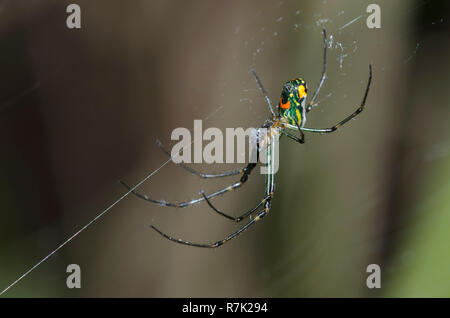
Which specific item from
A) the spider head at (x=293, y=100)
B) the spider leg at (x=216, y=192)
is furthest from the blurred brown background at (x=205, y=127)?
the spider head at (x=293, y=100)

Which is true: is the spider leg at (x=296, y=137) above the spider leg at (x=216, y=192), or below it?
above

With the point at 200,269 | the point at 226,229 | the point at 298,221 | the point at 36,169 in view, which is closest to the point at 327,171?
the point at 298,221

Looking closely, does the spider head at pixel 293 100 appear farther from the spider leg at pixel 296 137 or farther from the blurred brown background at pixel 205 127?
the blurred brown background at pixel 205 127

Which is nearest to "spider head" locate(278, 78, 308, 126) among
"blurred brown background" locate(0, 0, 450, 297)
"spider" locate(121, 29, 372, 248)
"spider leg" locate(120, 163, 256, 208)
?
"spider" locate(121, 29, 372, 248)

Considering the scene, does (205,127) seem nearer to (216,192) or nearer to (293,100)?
(216,192)

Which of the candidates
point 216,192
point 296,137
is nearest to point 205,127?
point 216,192

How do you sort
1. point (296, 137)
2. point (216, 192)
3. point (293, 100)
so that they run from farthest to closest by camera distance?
1. point (216, 192)
2. point (296, 137)
3. point (293, 100)
